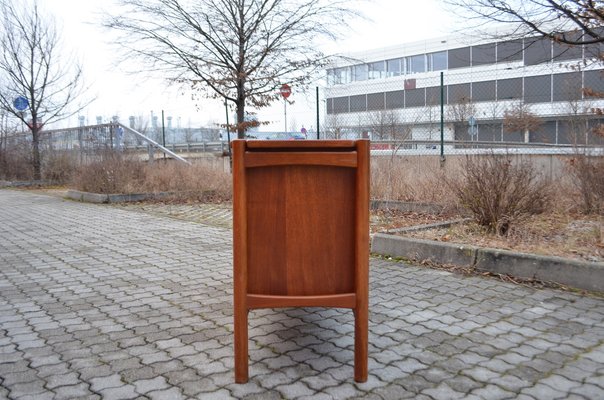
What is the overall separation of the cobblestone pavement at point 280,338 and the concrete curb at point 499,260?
0.20 m

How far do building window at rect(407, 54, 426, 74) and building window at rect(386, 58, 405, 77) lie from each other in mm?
718

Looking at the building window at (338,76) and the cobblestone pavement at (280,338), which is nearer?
the cobblestone pavement at (280,338)

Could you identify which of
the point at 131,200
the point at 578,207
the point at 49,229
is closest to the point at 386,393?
the point at 578,207

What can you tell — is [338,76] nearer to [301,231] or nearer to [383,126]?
[383,126]

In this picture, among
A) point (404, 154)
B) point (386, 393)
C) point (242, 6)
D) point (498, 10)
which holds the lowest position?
point (386, 393)

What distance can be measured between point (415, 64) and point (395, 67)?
223 cm

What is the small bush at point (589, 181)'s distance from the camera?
6.87 metres

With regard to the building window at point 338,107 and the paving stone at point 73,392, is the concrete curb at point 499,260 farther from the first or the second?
the building window at point 338,107

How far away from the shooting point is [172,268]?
5.29 metres

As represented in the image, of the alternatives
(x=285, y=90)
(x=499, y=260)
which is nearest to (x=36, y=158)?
(x=285, y=90)

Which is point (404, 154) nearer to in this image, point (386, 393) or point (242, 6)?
point (242, 6)

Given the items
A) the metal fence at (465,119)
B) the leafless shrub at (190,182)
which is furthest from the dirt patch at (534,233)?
the leafless shrub at (190,182)

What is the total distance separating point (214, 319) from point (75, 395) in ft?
4.10

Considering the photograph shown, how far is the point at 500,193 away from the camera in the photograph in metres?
5.59
